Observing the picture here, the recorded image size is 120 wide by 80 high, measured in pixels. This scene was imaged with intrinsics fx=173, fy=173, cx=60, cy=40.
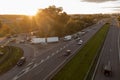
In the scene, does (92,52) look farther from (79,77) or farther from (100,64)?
(79,77)

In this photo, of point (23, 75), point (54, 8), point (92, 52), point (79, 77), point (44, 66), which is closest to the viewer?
point (79, 77)

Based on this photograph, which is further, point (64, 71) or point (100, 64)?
point (100, 64)

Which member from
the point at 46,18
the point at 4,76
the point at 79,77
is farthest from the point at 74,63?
the point at 46,18

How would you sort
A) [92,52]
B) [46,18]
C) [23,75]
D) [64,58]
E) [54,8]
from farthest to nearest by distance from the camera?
[54,8], [46,18], [92,52], [64,58], [23,75]

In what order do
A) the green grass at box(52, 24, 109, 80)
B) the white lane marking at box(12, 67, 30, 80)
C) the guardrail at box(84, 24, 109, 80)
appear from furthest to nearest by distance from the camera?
1. the white lane marking at box(12, 67, 30, 80)
2. the green grass at box(52, 24, 109, 80)
3. the guardrail at box(84, 24, 109, 80)

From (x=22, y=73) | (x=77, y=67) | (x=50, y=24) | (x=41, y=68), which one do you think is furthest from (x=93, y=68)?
(x=50, y=24)

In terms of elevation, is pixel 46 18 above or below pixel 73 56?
above

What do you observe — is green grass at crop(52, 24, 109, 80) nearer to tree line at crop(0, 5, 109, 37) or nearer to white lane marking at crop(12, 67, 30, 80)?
white lane marking at crop(12, 67, 30, 80)

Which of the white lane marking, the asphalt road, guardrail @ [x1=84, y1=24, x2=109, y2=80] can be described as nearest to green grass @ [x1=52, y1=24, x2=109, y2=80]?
guardrail @ [x1=84, y1=24, x2=109, y2=80]

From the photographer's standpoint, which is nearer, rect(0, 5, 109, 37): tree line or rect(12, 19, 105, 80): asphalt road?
rect(12, 19, 105, 80): asphalt road

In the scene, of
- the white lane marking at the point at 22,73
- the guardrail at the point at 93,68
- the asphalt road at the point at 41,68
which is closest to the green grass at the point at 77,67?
the guardrail at the point at 93,68

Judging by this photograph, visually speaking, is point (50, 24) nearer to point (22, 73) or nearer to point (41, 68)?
point (41, 68)
